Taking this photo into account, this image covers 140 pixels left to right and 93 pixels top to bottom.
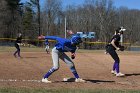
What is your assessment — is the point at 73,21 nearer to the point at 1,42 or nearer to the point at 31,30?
the point at 31,30

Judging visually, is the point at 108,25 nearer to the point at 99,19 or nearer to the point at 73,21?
the point at 99,19

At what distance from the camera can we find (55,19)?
338 feet

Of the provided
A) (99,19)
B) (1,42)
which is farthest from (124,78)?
(99,19)

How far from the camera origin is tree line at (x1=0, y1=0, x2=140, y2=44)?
87.5 meters

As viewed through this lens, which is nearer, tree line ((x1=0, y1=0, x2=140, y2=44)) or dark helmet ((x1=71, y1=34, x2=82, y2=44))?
dark helmet ((x1=71, y1=34, x2=82, y2=44))

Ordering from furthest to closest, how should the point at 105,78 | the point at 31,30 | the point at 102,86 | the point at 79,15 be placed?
the point at 79,15 → the point at 31,30 → the point at 105,78 → the point at 102,86

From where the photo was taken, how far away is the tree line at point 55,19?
3445 inches

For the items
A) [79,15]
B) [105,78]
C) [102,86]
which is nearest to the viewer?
[102,86]

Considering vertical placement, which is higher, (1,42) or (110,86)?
(110,86)

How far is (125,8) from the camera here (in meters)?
119

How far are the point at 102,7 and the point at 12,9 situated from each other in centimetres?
2095

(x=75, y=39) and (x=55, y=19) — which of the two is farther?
(x=55, y=19)

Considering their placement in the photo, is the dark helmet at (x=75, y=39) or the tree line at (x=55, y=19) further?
the tree line at (x=55, y=19)

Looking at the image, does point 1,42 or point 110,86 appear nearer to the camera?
point 110,86
